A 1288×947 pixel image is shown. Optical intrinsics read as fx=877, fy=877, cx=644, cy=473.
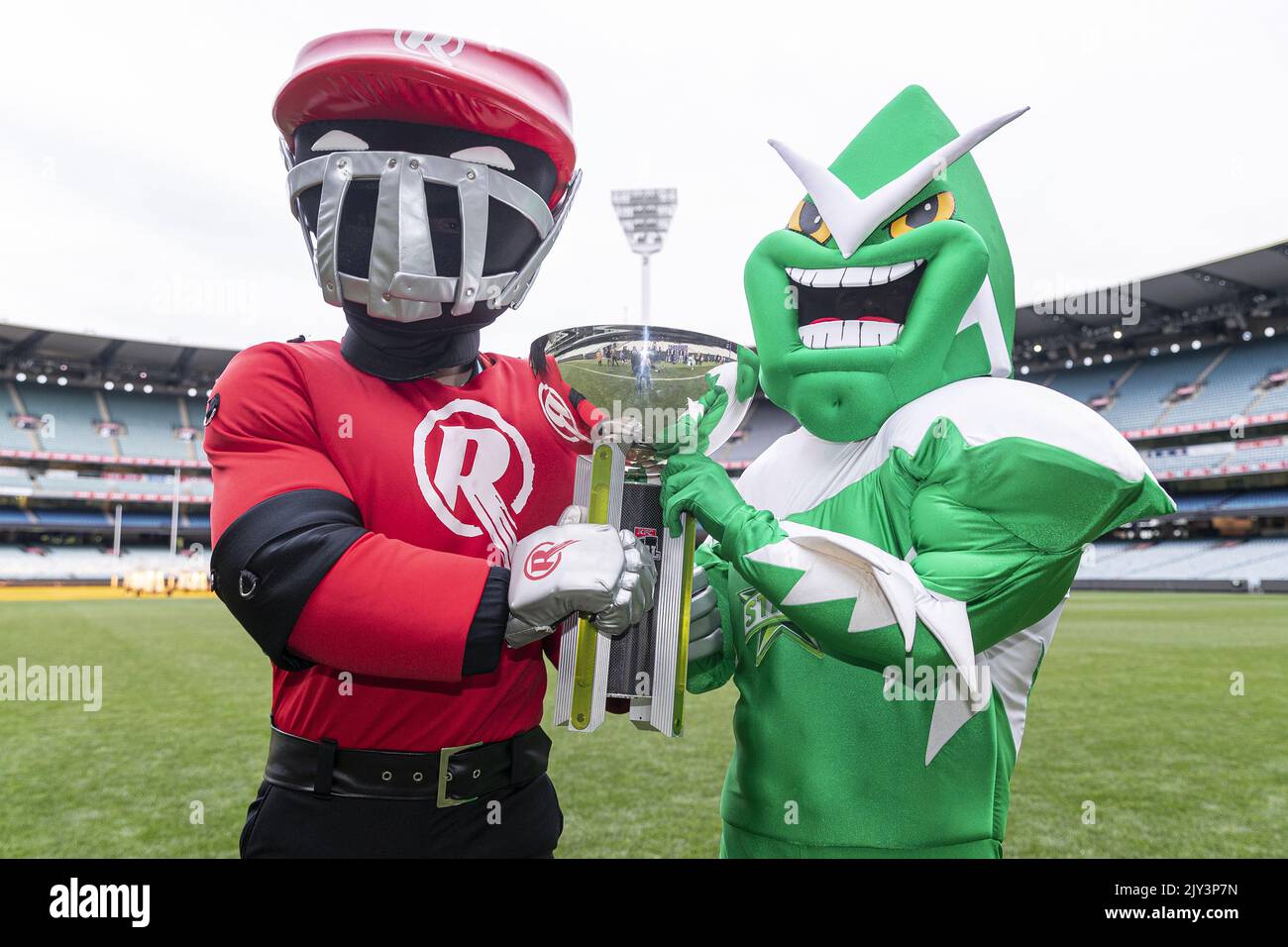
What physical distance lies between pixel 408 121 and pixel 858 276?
1.03 meters

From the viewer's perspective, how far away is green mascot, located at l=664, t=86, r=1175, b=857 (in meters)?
1.67

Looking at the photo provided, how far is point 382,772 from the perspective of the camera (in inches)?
68.1

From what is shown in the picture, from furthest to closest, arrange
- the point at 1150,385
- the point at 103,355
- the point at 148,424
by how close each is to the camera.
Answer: the point at 148,424, the point at 103,355, the point at 1150,385

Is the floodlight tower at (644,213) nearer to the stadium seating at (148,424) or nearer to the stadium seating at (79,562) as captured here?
the stadium seating at (79,562)

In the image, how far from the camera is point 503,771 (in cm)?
182

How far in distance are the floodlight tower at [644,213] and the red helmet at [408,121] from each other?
15.7 meters

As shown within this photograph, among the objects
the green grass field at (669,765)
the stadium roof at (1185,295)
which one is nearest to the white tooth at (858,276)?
the green grass field at (669,765)

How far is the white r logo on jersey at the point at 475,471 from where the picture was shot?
5.74ft

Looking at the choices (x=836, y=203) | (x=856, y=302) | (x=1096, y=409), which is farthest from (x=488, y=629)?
(x=1096, y=409)

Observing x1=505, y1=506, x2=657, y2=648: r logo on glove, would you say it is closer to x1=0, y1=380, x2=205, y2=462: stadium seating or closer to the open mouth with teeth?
the open mouth with teeth

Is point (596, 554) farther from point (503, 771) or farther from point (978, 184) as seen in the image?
point (978, 184)
